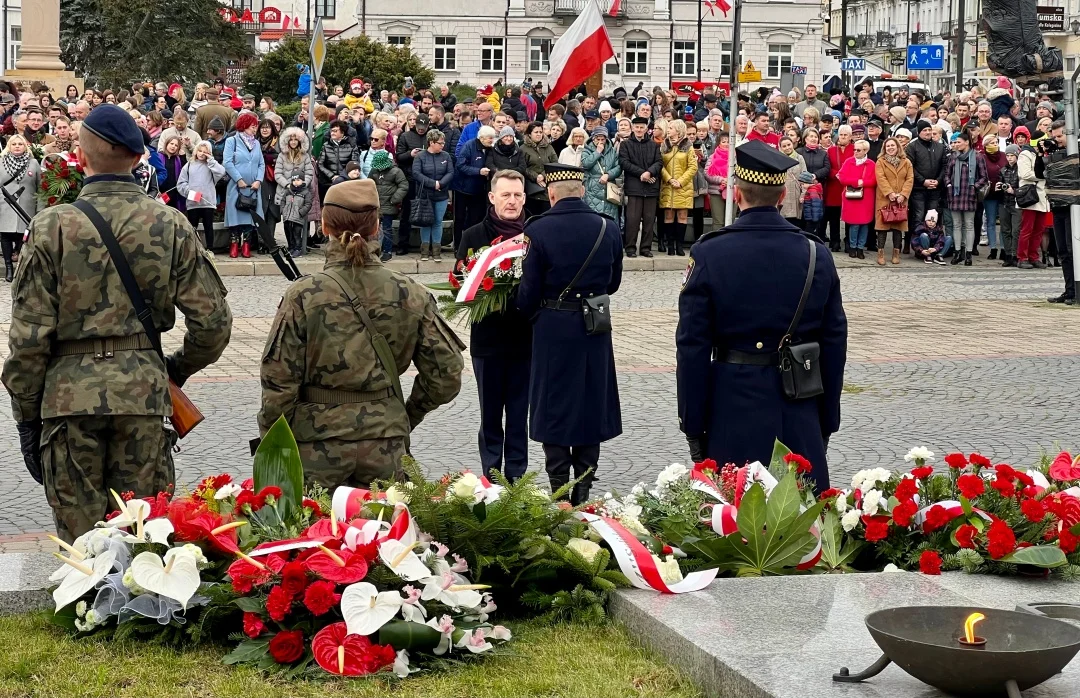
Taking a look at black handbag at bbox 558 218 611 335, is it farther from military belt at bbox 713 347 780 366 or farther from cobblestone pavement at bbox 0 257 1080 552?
military belt at bbox 713 347 780 366

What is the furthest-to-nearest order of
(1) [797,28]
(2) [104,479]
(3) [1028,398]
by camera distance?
(1) [797,28], (3) [1028,398], (2) [104,479]

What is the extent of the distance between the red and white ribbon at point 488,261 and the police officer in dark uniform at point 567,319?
0.37 ft

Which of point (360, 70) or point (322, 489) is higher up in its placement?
point (360, 70)

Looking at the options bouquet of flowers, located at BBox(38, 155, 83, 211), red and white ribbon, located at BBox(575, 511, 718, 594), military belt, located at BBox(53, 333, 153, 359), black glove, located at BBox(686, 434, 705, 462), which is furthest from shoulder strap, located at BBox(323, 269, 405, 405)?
bouquet of flowers, located at BBox(38, 155, 83, 211)

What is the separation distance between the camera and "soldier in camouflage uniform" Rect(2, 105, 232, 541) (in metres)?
5.34

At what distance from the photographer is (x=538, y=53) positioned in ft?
280

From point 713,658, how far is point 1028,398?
804cm

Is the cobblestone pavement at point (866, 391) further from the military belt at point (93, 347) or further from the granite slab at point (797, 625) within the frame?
the granite slab at point (797, 625)

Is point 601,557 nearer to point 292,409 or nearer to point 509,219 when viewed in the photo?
point 292,409

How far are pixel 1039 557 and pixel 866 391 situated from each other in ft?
22.2

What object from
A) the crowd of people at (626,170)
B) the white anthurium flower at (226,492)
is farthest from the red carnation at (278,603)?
the crowd of people at (626,170)

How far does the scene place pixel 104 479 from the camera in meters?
5.53

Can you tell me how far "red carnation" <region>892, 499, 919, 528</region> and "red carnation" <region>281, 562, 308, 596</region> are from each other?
211 centimetres

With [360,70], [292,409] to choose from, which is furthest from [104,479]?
[360,70]
